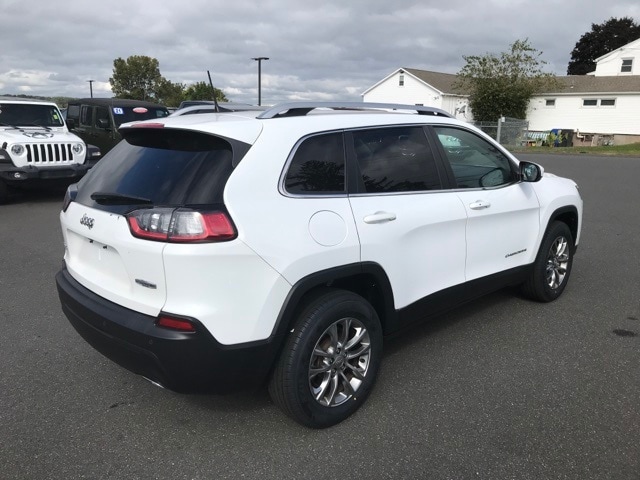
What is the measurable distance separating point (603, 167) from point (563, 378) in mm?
17791

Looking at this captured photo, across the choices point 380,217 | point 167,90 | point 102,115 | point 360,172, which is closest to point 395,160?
point 360,172

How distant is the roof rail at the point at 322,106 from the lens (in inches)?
122

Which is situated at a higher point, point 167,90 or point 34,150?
point 167,90

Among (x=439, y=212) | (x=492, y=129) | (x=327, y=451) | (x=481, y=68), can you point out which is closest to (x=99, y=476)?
(x=327, y=451)

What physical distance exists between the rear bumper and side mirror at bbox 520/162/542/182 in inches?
108

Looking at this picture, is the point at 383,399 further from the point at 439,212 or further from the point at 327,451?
the point at 439,212

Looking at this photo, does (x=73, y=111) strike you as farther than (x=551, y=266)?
Yes

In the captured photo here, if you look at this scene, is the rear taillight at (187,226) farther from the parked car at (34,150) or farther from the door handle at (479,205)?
the parked car at (34,150)

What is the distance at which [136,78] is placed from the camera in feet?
208

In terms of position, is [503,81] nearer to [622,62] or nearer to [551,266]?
[622,62]

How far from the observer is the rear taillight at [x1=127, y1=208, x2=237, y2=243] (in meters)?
2.51

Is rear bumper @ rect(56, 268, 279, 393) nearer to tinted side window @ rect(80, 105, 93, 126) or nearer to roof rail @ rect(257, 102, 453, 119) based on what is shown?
roof rail @ rect(257, 102, 453, 119)

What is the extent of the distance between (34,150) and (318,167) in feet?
28.2

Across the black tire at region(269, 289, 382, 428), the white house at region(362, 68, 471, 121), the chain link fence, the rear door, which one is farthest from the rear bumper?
the white house at region(362, 68, 471, 121)
